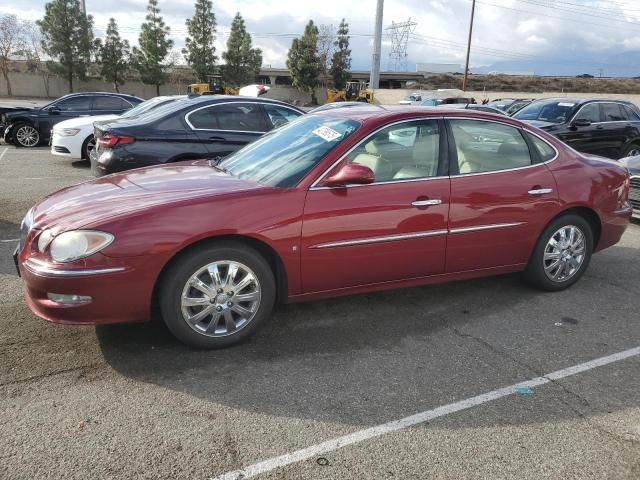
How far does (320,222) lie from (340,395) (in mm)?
1180

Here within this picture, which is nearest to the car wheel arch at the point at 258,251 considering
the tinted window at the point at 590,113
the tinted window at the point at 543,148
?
the tinted window at the point at 543,148

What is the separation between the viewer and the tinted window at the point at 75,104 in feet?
45.5

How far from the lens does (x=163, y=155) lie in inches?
292

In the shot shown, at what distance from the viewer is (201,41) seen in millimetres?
56594

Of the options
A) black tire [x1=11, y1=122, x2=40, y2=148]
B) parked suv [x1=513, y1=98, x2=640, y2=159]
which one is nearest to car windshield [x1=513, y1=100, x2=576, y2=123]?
parked suv [x1=513, y1=98, x2=640, y2=159]

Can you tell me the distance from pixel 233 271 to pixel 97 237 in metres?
0.85

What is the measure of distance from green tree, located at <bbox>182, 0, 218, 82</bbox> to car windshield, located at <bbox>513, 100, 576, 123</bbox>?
1945 inches

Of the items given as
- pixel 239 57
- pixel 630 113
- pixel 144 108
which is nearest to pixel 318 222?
pixel 144 108

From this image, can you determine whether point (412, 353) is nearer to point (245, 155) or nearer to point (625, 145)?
point (245, 155)

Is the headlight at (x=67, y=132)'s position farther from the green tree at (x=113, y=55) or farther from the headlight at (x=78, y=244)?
the green tree at (x=113, y=55)

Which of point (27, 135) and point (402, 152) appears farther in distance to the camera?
point (27, 135)

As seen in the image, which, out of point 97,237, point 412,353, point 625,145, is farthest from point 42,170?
point 625,145

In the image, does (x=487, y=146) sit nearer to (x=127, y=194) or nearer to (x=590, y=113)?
(x=127, y=194)

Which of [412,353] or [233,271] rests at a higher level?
[233,271]
